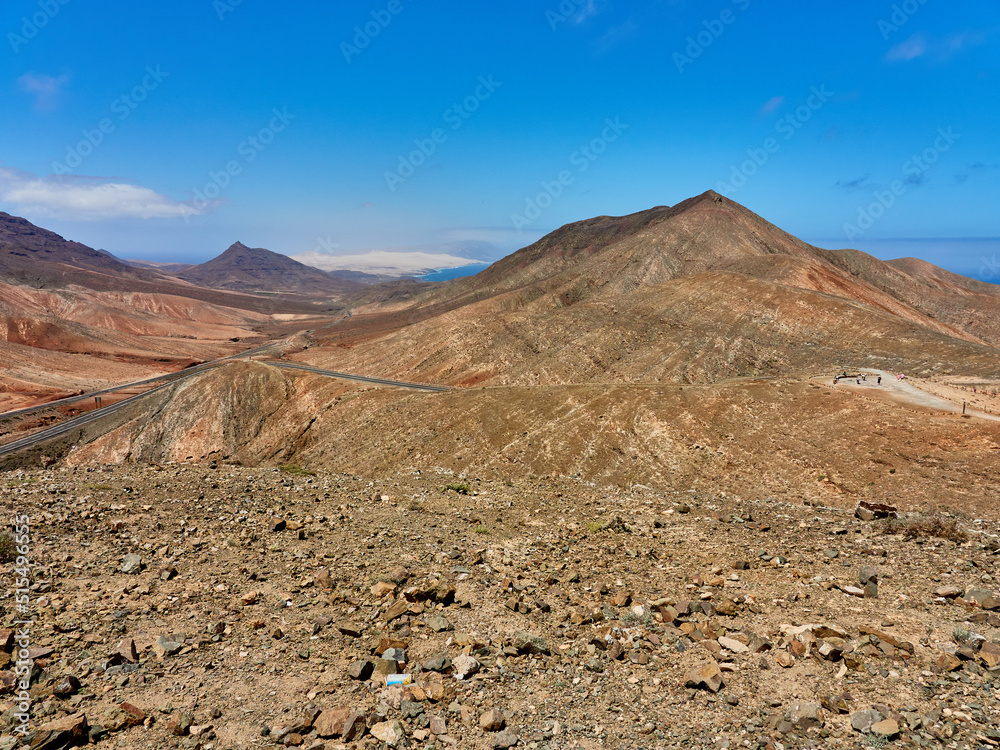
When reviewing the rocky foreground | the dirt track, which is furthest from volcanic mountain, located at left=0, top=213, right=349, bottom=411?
the dirt track

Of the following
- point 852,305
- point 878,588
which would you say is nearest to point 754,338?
point 852,305

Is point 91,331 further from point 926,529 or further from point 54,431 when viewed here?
point 926,529

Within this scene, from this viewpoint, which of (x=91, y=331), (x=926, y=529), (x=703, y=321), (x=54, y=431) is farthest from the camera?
(x=91, y=331)

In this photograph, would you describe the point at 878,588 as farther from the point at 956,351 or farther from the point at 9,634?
the point at 956,351

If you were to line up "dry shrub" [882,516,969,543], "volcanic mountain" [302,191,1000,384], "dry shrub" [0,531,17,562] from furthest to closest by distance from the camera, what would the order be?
"volcanic mountain" [302,191,1000,384]
"dry shrub" [882,516,969,543]
"dry shrub" [0,531,17,562]

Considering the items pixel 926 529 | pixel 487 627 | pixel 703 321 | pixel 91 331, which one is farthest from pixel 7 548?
pixel 91 331

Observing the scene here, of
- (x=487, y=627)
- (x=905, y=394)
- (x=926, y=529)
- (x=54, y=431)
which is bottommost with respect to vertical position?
(x=54, y=431)

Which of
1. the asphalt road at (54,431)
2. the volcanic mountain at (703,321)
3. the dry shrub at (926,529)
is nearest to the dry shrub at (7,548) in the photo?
the dry shrub at (926,529)

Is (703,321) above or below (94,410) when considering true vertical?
above

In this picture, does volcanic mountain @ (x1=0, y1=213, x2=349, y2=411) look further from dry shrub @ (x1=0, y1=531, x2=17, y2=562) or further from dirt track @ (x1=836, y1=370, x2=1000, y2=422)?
dirt track @ (x1=836, y1=370, x2=1000, y2=422)
